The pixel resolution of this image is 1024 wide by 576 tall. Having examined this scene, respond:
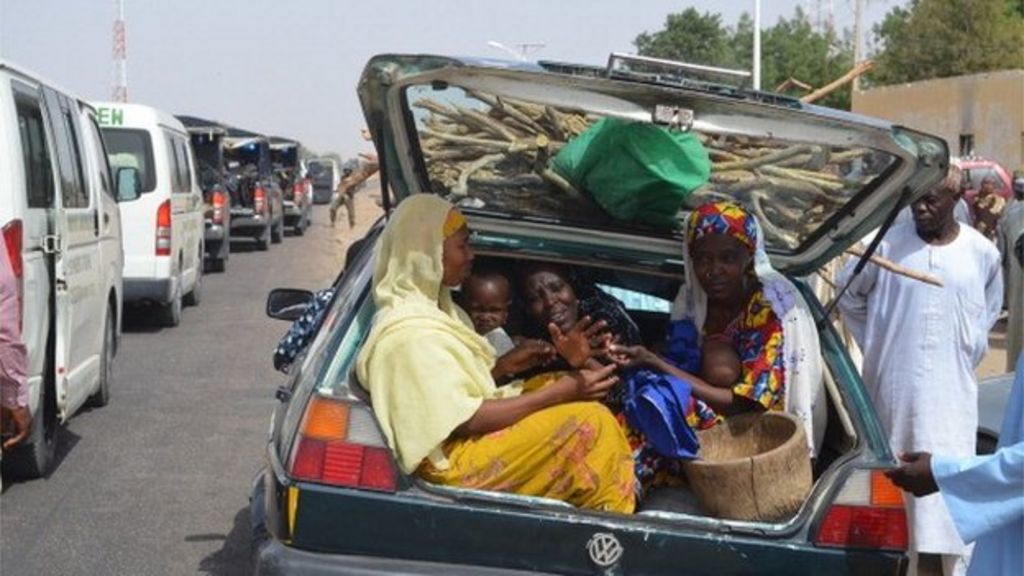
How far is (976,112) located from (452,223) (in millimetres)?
29270

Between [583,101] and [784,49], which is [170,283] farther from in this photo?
[784,49]

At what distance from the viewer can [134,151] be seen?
1530 centimetres

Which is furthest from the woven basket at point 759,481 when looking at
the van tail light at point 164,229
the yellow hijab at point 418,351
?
the van tail light at point 164,229

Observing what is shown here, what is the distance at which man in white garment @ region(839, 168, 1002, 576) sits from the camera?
5.73m

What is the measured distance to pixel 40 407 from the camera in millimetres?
7859

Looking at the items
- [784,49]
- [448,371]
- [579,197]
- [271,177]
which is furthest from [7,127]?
[784,49]

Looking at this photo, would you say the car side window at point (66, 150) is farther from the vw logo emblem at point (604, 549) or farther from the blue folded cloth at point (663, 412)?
the vw logo emblem at point (604, 549)

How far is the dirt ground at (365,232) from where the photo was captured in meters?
13.8

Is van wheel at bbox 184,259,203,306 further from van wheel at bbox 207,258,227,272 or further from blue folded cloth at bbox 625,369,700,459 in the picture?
blue folded cloth at bbox 625,369,700,459

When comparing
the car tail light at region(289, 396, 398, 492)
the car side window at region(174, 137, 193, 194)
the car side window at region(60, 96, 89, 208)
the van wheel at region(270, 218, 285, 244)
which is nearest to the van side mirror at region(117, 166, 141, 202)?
the car side window at region(60, 96, 89, 208)

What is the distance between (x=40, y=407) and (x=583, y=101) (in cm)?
458

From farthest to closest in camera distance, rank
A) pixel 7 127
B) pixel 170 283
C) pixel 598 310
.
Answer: pixel 170 283
pixel 7 127
pixel 598 310

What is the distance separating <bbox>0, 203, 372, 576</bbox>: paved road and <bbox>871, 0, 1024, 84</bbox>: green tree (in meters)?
32.4

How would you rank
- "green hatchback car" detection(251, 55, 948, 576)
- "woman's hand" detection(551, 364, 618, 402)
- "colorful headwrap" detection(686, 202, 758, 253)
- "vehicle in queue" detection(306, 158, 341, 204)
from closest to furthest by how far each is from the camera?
1. "green hatchback car" detection(251, 55, 948, 576)
2. "woman's hand" detection(551, 364, 618, 402)
3. "colorful headwrap" detection(686, 202, 758, 253)
4. "vehicle in queue" detection(306, 158, 341, 204)
